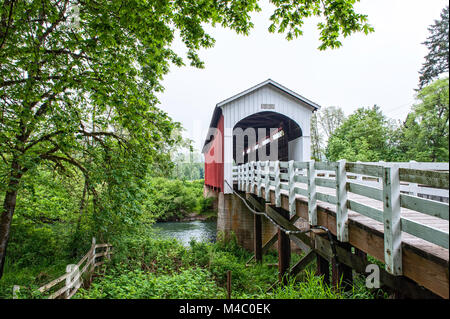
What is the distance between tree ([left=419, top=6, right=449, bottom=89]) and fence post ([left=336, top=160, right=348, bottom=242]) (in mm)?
1582

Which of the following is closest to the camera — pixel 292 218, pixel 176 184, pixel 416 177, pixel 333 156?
pixel 416 177

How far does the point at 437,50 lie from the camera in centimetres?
196

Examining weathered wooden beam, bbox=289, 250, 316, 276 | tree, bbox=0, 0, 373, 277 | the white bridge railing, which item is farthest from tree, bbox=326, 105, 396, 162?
the white bridge railing

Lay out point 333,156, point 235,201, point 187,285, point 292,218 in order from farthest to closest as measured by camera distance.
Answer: point 333,156, point 235,201, point 292,218, point 187,285

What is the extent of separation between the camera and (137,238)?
29.5 ft

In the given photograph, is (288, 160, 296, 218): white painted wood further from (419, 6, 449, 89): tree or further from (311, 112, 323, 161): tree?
(311, 112, 323, 161): tree

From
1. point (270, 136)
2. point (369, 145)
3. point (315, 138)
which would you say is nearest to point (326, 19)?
point (369, 145)

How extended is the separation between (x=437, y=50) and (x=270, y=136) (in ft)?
55.2

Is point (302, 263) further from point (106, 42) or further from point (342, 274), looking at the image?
point (106, 42)

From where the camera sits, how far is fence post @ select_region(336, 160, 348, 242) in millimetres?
3502

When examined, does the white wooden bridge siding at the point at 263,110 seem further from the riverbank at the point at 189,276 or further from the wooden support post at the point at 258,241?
Answer: the riverbank at the point at 189,276
